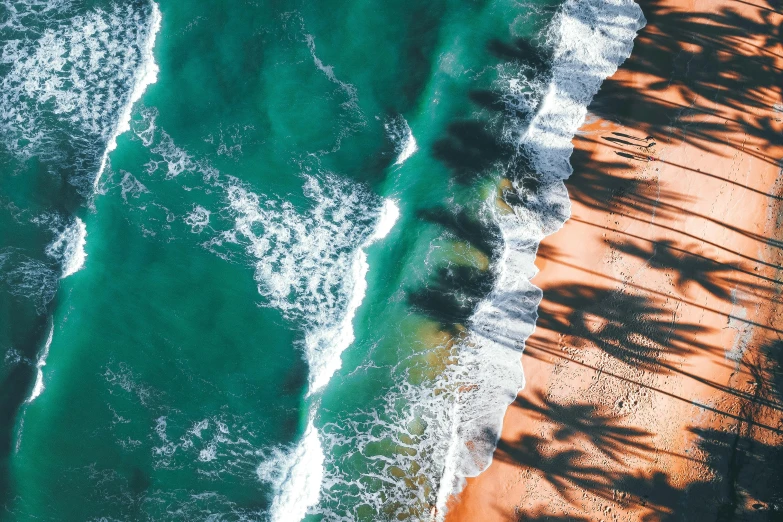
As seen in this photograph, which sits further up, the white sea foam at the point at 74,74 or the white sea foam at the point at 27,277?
the white sea foam at the point at 74,74

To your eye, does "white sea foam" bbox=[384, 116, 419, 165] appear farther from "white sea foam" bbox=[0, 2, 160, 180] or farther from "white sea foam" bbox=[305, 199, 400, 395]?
"white sea foam" bbox=[0, 2, 160, 180]

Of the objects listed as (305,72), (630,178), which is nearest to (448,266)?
(630,178)

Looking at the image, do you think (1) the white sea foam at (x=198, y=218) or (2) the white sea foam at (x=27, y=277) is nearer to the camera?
(2) the white sea foam at (x=27, y=277)

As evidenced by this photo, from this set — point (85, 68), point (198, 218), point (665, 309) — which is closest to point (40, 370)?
point (198, 218)

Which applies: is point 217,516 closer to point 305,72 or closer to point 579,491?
point 579,491

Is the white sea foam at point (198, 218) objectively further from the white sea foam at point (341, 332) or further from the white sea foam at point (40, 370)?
the white sea foam at point (40, 370)

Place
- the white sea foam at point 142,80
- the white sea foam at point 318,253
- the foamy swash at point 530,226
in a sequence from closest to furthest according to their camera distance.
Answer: the foamy swash at point 530,226 → the white sea foam at point 318,253 → the white sea foam at point 142,80

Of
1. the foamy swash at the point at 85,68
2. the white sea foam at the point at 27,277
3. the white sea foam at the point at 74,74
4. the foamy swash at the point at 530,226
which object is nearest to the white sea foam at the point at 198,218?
the foamy swash at the point at 85,68

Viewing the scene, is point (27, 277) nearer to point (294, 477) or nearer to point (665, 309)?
point (294, 477)
